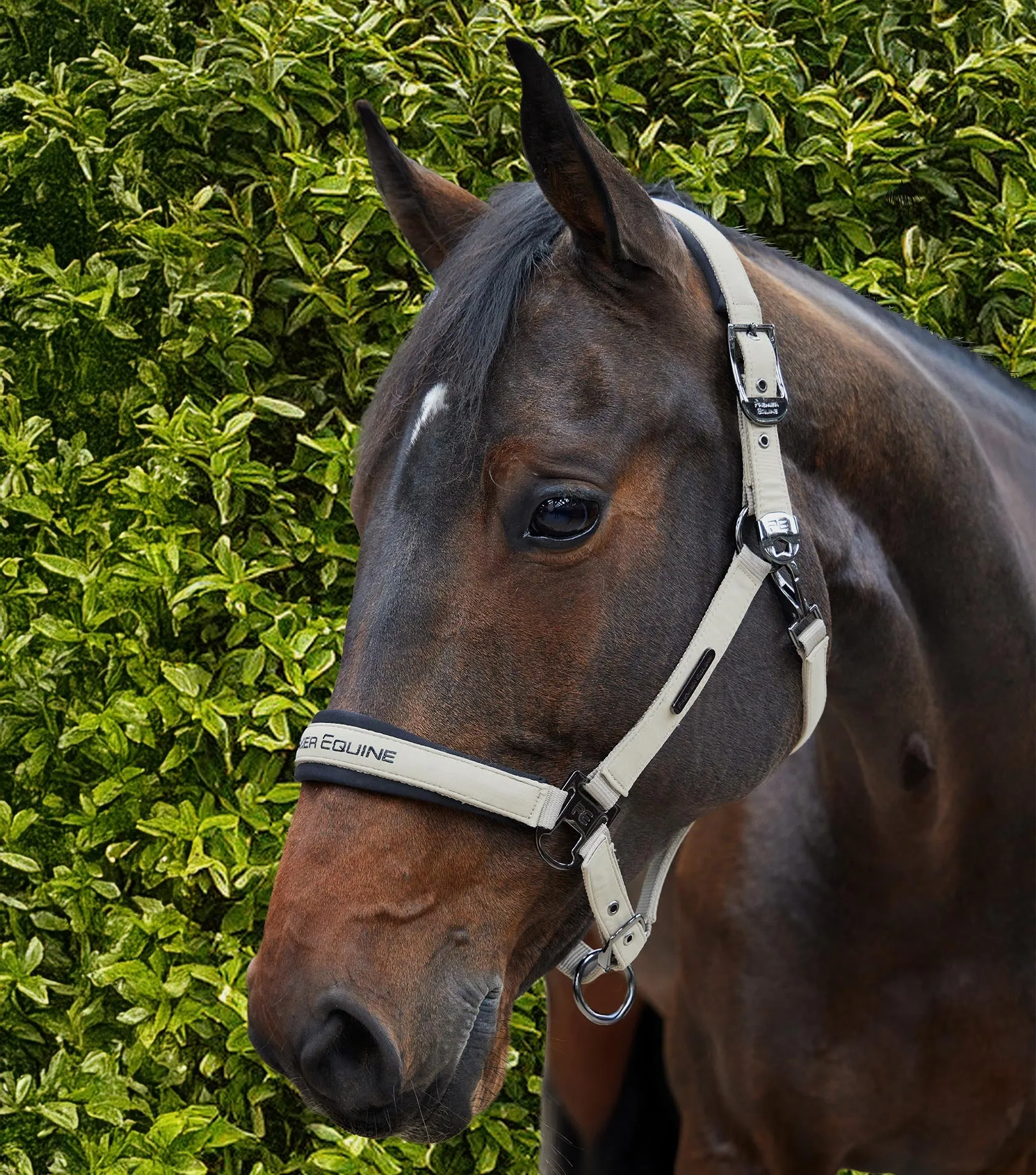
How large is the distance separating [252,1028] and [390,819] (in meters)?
0.21

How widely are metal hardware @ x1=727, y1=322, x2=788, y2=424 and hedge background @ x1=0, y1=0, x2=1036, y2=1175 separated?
1.28m

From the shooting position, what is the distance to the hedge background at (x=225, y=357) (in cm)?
237

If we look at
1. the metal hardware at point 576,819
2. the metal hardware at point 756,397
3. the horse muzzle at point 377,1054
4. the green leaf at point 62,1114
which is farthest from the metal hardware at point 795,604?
the green leaf at point 62,1114

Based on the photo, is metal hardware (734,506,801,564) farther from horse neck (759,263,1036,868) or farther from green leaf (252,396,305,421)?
green leaf (252,396,305,421)

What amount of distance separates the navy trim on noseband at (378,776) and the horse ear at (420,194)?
59 centimetres

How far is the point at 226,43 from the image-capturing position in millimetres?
2457

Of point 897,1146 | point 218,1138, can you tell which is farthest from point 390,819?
point 218,1138

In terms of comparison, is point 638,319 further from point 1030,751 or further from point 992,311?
point 992,311

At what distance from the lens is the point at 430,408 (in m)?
1.14

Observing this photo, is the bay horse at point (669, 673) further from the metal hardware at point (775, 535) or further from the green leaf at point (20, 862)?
the green leaf at point (20, 862)

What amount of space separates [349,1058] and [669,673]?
1.43 feet

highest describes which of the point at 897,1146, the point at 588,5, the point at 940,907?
the point at 588,5

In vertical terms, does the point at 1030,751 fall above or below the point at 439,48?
below

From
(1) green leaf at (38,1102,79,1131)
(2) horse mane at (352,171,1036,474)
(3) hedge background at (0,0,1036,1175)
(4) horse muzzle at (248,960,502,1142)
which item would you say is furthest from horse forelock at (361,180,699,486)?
(1) green leaf at (38,1102,79,1131)
